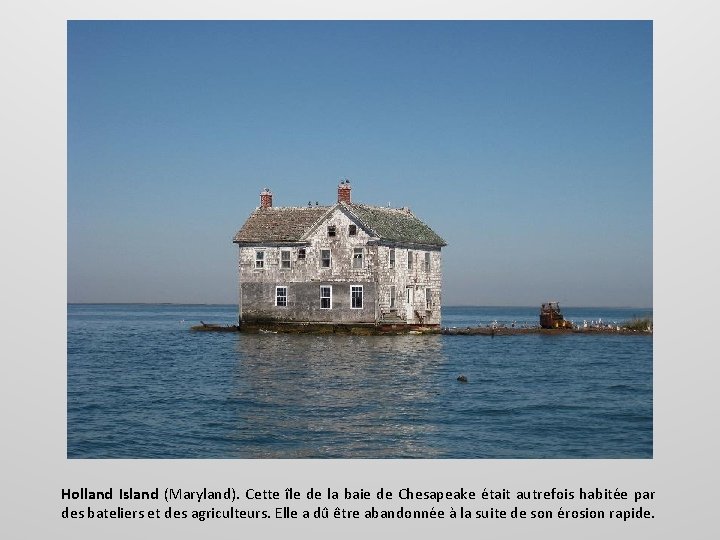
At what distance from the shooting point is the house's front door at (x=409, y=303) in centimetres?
5616

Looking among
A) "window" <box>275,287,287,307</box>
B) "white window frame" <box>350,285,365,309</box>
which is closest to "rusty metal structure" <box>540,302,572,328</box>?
"white window frame" <box>350,285,365,309</box>

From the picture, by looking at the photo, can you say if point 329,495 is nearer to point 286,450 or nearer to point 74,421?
point 286,450

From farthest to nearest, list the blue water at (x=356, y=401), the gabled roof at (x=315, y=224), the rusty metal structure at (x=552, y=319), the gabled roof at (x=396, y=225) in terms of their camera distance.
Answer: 1. the rusty metal structure at (x=552, y=319)
2. the gabled roof at (x=315, y=224)
3. the gabled roof at (x=396, y=225)
4. the blue water at (x=356, y=401)

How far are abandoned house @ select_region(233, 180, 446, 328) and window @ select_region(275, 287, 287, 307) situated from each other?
59mm

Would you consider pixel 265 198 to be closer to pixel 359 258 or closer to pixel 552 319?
pixel 359 258

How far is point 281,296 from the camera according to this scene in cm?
5609

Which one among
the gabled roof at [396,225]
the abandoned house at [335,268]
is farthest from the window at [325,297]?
the gabled roof at [396,225]

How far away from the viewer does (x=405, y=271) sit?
A: 185 ft

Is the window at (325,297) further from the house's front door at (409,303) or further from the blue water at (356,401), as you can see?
the house's front door at (409,303)

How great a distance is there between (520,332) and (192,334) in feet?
77.2

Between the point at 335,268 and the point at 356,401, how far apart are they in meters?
24.4

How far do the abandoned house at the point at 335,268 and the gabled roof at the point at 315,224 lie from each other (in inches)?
2.4

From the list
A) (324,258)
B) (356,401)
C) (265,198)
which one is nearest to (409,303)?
(324,258)
